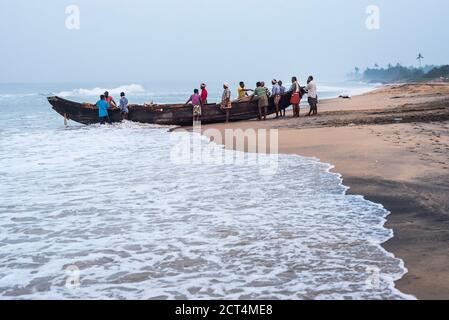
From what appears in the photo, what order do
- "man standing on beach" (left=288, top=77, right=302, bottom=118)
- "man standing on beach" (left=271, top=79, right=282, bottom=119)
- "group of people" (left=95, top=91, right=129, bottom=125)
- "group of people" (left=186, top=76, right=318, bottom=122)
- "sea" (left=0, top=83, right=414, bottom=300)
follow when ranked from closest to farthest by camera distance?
"sea" (left=0, top=83, right=414, bottom=300), "group of people" (left=186, top=76, right=318, bottom=122), "man standing on beach" (left=288, top=77, right=302, bottom=118), "group of people" (left=95, top=91, right=129, bottom=125), "man standing on beach" (left=271, top=79, right=282, bottom=119)

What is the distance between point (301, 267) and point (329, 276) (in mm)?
289

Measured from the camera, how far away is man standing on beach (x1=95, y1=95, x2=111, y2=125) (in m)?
19.1

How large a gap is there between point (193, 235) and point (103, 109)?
1538 cm

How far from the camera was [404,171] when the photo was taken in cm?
720

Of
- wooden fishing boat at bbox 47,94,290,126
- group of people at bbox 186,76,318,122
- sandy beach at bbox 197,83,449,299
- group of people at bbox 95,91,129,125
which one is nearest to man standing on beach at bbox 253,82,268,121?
group of people at bbox 186,76,318,122

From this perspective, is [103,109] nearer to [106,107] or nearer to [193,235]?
[106,107]

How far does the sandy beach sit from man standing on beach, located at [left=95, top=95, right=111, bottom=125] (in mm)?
8475

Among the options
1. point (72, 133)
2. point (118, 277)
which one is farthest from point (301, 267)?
point (72, 133)

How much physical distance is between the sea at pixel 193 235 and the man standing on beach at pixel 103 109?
10.2m

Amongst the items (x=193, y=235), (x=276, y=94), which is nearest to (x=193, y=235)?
(x=193, y=235)

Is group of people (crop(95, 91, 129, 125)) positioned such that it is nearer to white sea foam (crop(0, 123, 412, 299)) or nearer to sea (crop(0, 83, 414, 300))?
sea (crop(0, 83, 414, 300))

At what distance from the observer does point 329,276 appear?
12.3ft

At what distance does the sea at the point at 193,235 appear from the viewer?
3.66 meters

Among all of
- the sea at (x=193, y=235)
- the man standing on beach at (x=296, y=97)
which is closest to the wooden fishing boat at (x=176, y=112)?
the man standing on beach at (x=296, y=97)
